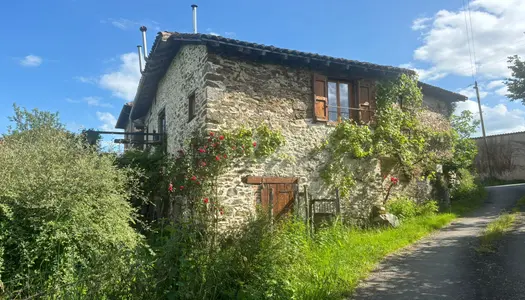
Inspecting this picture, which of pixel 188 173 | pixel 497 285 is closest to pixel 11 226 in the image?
pixel 188 173

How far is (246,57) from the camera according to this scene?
9336mm

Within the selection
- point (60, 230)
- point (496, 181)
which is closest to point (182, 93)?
point (60, 230)

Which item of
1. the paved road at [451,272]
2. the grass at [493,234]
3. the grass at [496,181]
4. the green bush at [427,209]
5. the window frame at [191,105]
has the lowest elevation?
the paved road at [451,272]

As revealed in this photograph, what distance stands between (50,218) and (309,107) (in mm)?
6914

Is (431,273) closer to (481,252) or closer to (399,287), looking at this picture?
(399,287)

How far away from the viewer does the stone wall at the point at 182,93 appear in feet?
30.0

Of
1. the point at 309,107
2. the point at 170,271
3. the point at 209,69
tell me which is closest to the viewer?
the point at 170,271

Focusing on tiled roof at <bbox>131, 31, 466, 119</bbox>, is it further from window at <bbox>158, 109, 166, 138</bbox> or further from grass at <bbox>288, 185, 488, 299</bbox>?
grass at <bbox>288, 185, 488, 299</bbox>

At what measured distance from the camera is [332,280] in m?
5.60

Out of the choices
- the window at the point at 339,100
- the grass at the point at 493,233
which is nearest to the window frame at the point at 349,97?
the window at the point at 339,100

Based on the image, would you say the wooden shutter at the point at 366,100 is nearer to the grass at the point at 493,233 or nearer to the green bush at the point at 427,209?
the green bush at the point at 427,209

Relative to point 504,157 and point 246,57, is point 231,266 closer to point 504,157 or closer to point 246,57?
point 246,57

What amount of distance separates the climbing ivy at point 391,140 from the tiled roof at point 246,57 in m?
0.76

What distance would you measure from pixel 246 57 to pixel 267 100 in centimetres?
125
